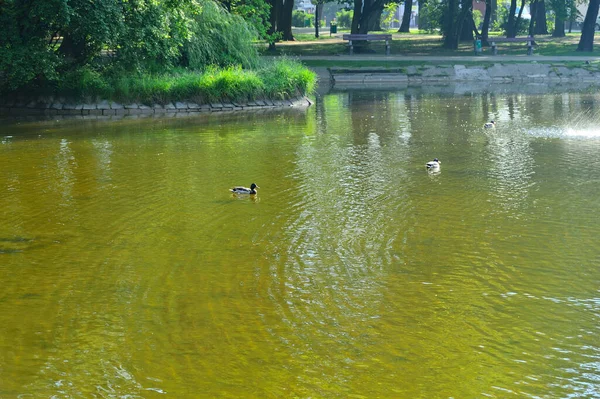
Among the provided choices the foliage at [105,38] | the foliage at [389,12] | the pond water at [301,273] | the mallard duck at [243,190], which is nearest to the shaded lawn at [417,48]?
the foliage at [389,12]

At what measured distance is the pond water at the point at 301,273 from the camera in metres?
7.29

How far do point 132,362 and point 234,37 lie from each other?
2567cm

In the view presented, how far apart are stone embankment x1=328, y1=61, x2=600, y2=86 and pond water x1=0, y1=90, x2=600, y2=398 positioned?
21919 millimetres

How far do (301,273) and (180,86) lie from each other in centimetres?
1931

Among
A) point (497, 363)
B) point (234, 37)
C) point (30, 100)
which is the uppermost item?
point (234, 37)

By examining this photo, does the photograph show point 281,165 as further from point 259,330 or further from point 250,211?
point 259,330

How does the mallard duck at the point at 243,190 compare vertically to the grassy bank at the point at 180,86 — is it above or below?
below

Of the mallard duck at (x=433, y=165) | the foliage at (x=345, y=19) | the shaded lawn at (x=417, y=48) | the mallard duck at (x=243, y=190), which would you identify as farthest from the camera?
the foliage at (x=345, y=19)

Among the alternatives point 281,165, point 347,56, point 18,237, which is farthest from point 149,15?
point 347,56

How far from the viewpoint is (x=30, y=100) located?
27.5 meters

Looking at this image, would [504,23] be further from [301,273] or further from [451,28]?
[301,273]

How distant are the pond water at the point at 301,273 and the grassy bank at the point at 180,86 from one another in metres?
8.14

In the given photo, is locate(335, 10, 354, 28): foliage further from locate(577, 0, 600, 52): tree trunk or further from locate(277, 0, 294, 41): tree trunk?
locate(577, 0, 600, 52): tree trunk

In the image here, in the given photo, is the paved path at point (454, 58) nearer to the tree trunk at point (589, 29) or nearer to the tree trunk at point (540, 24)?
the tree trunk at point (589, 29)
